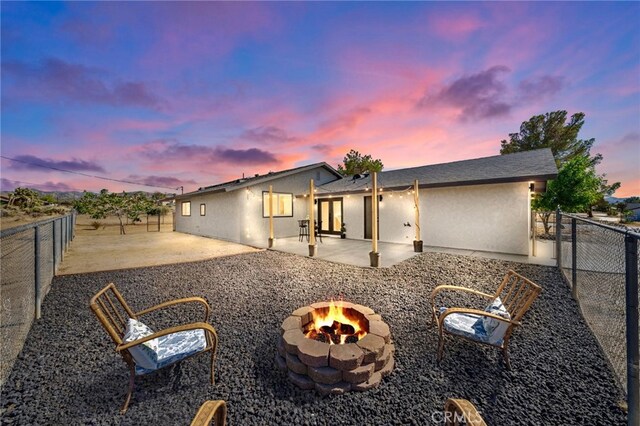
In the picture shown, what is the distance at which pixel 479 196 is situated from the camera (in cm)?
835

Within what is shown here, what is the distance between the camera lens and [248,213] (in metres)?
11.4

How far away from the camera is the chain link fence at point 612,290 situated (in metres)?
1.81

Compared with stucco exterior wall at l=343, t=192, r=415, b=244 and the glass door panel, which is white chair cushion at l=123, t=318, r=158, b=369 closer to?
stucco exterior wall at l=343, t=192, r=415, b=244

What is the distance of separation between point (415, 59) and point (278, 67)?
19.8 ft

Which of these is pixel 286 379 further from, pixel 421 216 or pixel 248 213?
pixel 248 213

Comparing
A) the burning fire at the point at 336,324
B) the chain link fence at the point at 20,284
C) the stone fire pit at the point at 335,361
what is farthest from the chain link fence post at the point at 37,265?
the burning fire at the point at 336,324

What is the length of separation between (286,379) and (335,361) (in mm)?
615

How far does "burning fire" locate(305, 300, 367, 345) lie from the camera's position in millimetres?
2817

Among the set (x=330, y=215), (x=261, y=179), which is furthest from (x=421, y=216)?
(x=261, y=179)

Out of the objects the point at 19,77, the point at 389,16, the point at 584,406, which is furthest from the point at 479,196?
the point at 19,77

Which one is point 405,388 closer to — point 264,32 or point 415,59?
point 415,59

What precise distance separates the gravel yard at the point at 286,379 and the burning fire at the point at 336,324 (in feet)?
1.73

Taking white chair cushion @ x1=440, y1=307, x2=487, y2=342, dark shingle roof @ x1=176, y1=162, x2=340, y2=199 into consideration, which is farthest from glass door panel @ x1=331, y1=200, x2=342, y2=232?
white chair cushion @ x1=440, y1=307, x2=487, y2=342

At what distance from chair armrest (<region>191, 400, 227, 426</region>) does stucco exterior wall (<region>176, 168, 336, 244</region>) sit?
1062cm
